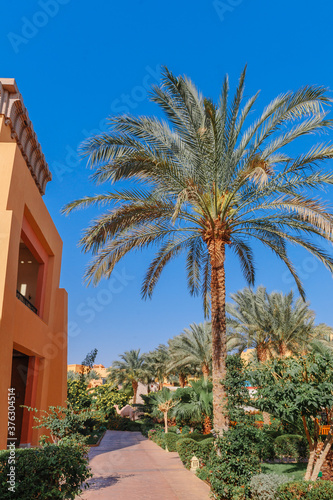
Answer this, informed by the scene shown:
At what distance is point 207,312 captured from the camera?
49.1 feet

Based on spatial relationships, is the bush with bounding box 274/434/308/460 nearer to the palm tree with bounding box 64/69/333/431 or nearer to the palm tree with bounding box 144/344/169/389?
the palm tree with bounding box 64/69/333/431

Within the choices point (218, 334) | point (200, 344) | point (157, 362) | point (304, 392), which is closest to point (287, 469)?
point (218, 334)

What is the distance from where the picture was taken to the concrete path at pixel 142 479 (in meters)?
9.26

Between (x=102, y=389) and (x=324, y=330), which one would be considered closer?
(x=324, y=330)

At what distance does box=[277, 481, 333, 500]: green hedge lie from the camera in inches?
252

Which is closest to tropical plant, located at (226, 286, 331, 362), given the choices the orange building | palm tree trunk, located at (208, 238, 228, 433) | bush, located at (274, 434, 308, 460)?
bush, located at (274, 434, 308, 460)

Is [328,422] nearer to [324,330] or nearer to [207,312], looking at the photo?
[207,312]

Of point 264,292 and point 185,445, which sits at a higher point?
point 264,292

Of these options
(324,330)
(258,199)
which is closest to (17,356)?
(258,199)

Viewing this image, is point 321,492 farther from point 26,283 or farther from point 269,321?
point 269,321

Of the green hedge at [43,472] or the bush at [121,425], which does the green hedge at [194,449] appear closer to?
the green hedge at [43,472]

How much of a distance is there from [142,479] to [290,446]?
6.87 metres

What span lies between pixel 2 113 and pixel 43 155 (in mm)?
4530

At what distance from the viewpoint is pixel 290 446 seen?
1541 cm
